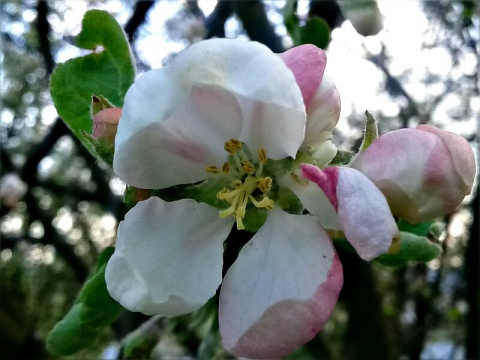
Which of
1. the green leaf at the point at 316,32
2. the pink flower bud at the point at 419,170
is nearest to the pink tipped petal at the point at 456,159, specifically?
the pink flower bud at the point at 419,170

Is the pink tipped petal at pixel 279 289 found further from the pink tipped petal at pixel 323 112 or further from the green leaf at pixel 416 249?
the green leaf at pixel 416 249

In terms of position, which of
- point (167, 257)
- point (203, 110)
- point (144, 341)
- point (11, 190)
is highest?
point (203, 110)

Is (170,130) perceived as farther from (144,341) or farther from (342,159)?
(144,341)

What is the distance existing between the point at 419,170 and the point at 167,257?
0.67ft

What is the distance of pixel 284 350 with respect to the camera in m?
0.40

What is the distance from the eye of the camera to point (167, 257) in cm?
46

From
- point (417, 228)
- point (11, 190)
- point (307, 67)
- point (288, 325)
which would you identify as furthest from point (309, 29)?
point (11, 190)

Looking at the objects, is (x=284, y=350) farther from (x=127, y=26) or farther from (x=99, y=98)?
(x=127, y=26)

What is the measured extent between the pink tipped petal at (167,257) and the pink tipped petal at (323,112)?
11cm

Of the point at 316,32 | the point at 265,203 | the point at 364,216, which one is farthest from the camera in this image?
the point at 316,32

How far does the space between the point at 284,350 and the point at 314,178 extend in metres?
0.12

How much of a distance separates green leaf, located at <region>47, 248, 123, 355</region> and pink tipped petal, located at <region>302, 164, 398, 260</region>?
267 mm

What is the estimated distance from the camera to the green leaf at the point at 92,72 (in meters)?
0.61

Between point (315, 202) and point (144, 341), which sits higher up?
point (315, 202)
